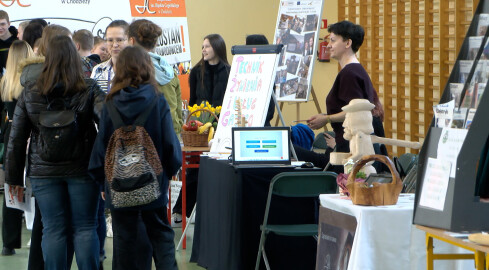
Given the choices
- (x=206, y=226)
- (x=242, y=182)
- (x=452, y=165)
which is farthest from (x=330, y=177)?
(x=452, y=165)

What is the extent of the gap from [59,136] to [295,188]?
1253 millimetres

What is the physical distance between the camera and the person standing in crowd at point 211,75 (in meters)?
6.53

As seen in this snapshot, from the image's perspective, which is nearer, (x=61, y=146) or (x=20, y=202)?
(x=61, y=146)

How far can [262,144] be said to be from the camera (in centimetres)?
Answer: 459

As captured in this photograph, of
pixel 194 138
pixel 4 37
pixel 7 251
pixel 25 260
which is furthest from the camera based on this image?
pixel 4 37

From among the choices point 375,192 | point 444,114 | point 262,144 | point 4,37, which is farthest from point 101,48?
point 444,114

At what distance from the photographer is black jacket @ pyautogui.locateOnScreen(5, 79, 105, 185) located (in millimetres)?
3957

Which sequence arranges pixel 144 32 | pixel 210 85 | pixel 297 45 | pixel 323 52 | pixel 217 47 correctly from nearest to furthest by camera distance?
pixel 144 32 < pixel 217 47 < pixel 210 85 < pixel 297 45 < pixel 323 52

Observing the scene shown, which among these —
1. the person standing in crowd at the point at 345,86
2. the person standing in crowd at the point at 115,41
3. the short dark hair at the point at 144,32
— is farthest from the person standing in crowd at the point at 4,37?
the person standing in crowd at the point at 345,86

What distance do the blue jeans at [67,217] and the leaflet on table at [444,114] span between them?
6.28ft

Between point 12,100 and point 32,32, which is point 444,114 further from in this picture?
point 32,32

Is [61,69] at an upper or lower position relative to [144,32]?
lower

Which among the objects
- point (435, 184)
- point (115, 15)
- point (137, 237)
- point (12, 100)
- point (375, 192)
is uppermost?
point (115, 15)

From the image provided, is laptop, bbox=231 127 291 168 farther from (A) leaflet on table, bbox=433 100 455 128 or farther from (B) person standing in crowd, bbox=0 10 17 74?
(B) person standing in crowd, bbox=0 10 17 74
